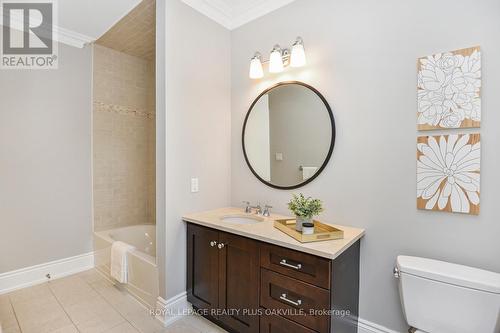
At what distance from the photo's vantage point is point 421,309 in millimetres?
1354

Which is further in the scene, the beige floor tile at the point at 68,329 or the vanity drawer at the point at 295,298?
the beige floor tile at the point at 68,329

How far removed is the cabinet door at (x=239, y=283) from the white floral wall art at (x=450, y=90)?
136 cm

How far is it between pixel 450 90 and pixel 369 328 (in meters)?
1.62

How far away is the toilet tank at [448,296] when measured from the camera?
46.9 inches

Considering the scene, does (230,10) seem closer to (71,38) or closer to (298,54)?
(298,54)

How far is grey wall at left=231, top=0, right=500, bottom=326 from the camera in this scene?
135 centimetres

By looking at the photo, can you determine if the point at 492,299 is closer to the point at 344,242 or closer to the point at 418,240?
the point at 418,240

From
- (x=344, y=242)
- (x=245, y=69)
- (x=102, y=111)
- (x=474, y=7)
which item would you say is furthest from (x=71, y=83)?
(x=474, y=7)

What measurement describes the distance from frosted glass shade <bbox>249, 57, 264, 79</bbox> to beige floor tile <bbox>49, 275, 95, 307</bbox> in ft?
8.41

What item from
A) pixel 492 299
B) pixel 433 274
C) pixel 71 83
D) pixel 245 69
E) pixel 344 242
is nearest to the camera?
pixel 492 299

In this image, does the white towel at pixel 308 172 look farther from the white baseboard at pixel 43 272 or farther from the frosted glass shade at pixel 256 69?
the white baseboard at pixel 43 272

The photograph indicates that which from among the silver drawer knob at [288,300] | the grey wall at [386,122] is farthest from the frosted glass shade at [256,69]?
the silver drawer knob at [288,300]

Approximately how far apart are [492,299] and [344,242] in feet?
2.25

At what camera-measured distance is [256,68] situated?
2.17 metres
